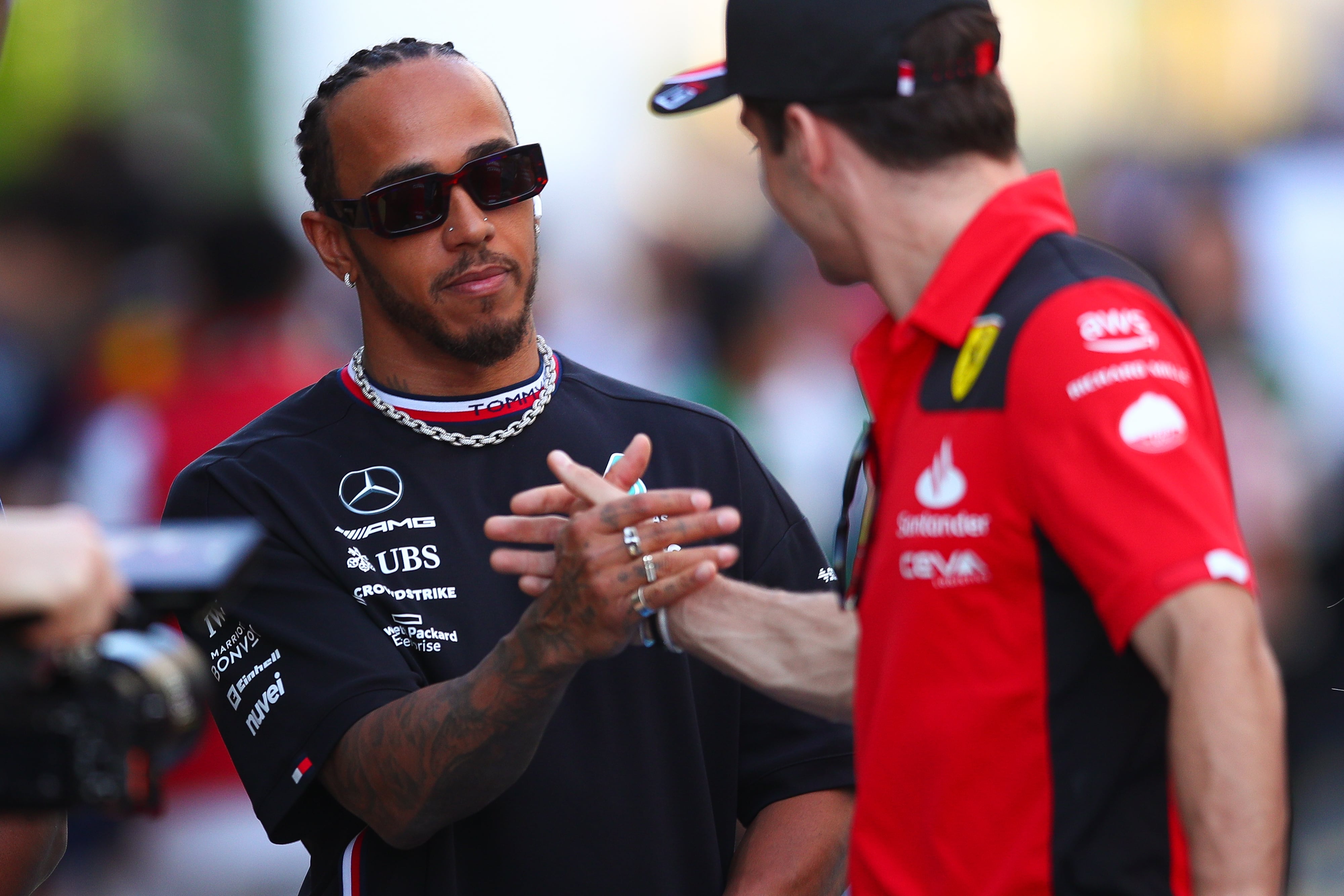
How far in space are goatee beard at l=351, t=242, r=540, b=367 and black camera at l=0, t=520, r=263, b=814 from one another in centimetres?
Result: 142

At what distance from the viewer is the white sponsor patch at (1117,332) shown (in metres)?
1.90

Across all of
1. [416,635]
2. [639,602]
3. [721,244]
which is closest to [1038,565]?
[639,602]

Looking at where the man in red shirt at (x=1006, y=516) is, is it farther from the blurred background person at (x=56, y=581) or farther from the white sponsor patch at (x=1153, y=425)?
the blurred background person at (x=56, y=581)

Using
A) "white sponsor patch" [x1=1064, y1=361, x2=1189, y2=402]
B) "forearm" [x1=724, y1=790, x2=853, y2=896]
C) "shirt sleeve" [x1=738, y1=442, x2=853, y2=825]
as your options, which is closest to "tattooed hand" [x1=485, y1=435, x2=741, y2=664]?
"shirt sleeve" [x1=738, y1=442, x2=853, y2=825]

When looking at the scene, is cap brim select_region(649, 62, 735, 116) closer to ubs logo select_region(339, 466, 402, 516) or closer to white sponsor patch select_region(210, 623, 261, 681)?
ubs logo select_region(339, 466, 402, 516)

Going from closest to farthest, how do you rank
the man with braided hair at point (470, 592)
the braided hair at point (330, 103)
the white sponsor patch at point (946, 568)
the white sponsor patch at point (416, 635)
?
the white sponsor patch at point (946, 568), the man with braided hair at point (470, 592), the white sponsor patch at point (416, 635), the braided hair at point (330, 103)

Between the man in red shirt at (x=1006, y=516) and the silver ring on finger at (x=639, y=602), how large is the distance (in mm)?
369

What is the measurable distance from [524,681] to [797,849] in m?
0.76

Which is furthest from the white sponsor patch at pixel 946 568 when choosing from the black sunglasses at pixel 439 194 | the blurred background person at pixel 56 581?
the black sunglasses at pixel 439 194

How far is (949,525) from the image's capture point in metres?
2.02

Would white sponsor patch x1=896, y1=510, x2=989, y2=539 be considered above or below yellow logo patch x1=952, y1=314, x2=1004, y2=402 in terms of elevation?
below

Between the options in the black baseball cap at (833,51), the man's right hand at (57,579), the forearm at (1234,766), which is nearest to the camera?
the man's right hand at (57,579)

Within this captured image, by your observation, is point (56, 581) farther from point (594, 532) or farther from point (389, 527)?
point (389, 527)

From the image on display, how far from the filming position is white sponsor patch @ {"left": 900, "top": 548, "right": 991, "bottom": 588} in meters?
2.00
